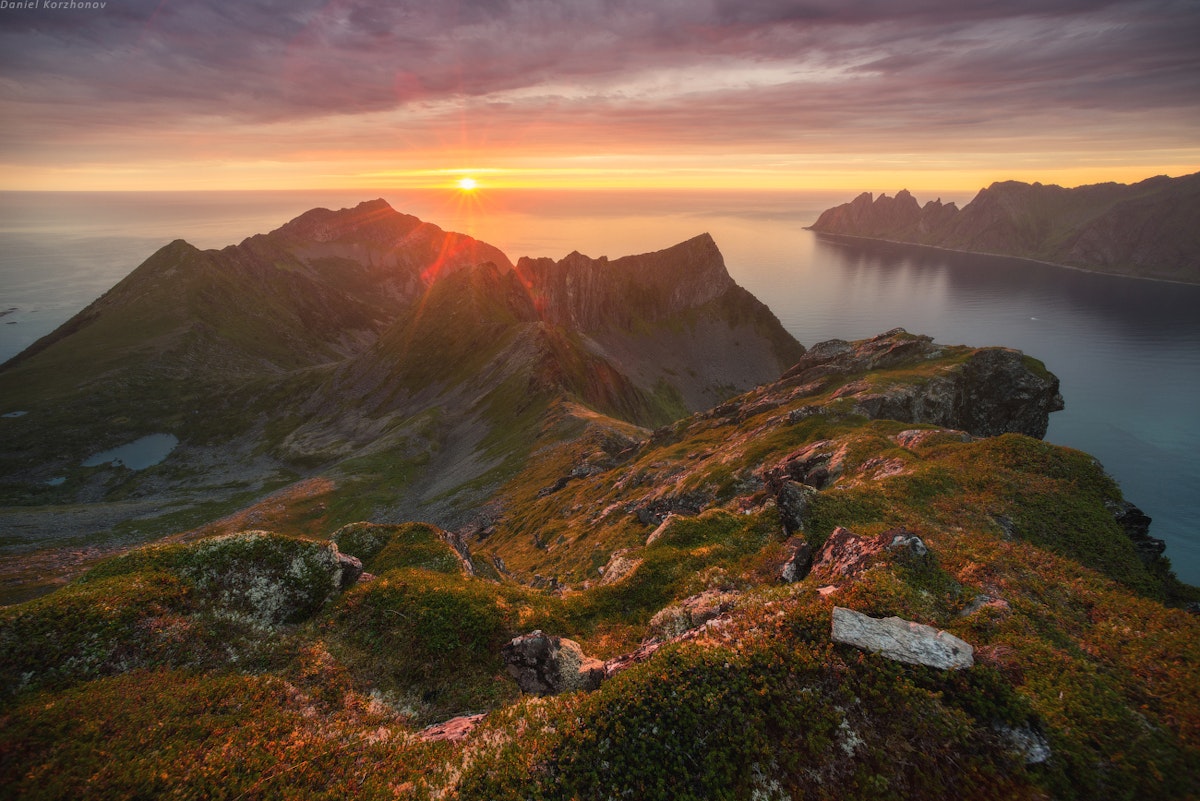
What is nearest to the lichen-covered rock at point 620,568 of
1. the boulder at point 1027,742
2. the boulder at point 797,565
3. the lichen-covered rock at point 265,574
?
the boulder at point 797,565

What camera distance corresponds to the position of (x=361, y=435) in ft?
469

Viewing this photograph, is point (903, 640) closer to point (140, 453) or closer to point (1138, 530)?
point (1138, 530)

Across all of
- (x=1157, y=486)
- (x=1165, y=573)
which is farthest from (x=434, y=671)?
(x=1157, y=486)

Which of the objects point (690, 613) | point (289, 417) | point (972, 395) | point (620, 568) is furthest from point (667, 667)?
point (289, 417)

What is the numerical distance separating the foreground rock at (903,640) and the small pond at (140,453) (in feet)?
587

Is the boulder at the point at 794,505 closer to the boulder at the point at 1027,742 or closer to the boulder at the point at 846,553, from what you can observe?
the boulder at the point at 846,553

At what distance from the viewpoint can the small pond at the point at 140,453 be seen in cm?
13588

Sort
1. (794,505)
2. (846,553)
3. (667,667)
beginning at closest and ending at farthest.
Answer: (667,667)
(846,553)
(794,505)

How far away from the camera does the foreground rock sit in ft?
48.6

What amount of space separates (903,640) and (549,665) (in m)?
12.9

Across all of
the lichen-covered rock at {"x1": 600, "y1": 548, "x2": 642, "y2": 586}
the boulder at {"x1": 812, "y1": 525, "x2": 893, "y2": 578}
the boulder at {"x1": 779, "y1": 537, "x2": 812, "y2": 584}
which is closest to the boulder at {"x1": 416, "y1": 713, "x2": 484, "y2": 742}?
the lichen-covered rock at {"x1": 600, "y1": 548, "x2": 642, "y2": 586}

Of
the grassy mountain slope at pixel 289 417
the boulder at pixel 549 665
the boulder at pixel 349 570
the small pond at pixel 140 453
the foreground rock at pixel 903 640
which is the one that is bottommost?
the small pond at pixel 140 453

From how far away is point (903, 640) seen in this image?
15.4m

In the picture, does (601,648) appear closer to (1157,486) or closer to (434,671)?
(434,671)
